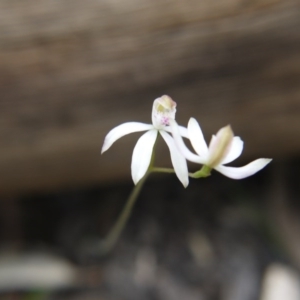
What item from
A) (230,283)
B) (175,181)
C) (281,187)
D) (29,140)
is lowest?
(230,283)

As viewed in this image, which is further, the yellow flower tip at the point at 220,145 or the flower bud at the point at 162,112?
the flower bud at the point at 162,112

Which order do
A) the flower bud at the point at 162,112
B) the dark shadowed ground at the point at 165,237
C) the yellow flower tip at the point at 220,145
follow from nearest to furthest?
1. the yellow flower tip at the point at 220,145
2. the flower bud at the point at 162,112
3. the dark shadowed ground at the point at 165,237

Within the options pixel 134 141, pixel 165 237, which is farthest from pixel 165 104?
pixel 165 237

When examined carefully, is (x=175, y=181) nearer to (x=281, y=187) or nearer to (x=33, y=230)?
(x=281, y=187)

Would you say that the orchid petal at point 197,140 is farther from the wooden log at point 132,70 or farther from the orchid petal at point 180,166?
the wooden log at point 132,70

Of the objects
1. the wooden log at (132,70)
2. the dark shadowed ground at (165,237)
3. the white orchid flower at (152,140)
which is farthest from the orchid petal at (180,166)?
the dark shadowed ground at (165,237)

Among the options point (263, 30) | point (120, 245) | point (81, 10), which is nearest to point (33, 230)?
point (120, 245)

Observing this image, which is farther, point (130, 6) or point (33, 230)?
point (33, 230)

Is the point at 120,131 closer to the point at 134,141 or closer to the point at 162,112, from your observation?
the point at 162,112
